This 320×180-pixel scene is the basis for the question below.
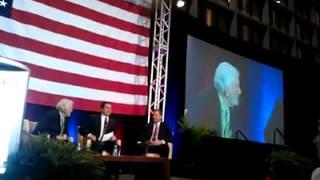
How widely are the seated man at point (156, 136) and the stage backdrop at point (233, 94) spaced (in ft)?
6.50

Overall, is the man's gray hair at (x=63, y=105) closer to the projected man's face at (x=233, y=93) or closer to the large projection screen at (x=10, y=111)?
the large projection screen at (x=10, y=111)

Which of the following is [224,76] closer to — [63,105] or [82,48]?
[82,48]

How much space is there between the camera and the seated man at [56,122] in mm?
4628

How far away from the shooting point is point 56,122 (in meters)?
4.68

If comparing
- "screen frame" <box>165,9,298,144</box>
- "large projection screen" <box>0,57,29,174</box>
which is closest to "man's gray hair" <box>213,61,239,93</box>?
"screen frame" <box>165,9,298,144</box>

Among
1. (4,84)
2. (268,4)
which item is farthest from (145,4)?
(268,4)

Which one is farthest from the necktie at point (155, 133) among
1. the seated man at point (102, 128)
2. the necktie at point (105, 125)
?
the necktie at point (105, 125)

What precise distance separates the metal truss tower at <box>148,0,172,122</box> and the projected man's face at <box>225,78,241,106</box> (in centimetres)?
206

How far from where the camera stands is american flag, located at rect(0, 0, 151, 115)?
200 inches

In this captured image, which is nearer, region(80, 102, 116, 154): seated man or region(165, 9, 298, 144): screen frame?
region(80, 102, 116, 154): seated man

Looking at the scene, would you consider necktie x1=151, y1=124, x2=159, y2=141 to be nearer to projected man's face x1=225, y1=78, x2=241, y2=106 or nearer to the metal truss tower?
the metal truss tower

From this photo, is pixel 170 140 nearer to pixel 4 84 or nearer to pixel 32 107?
pixel 32 107

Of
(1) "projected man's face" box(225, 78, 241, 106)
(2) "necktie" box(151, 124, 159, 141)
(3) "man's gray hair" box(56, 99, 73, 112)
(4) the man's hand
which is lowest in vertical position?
(4) the man's hand

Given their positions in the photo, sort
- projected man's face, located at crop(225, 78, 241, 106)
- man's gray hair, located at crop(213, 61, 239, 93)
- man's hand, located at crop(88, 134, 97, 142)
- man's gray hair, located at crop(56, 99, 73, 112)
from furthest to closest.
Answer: projected man's face, located at crop(225, 78, 241, 106)
man's gray hair, located at crop(213, 61, 239, 93)
man's hand, located at crop(88, 134, 97, 142)
man's gray hair, located at crop(56, 99, 73, 112)
